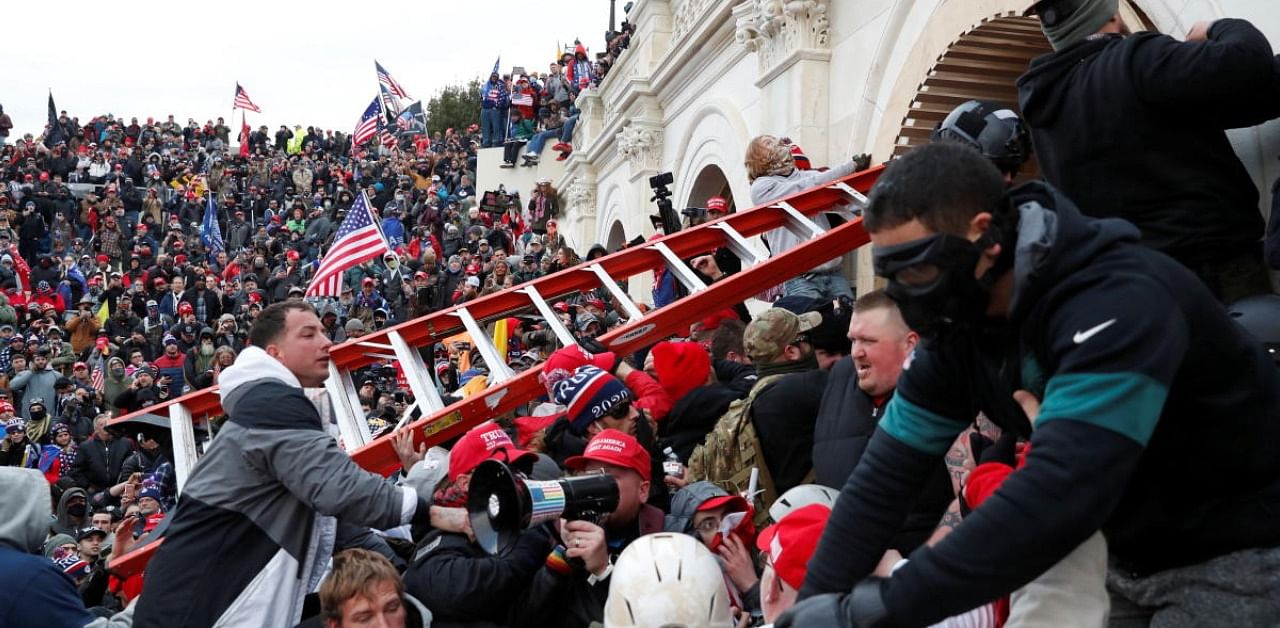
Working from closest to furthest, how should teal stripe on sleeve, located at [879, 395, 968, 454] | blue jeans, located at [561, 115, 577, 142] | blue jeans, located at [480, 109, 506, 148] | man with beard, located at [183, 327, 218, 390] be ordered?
teal stripe on sleeve, located at [879, 395, 968, 454] → man with beard, located at [183, 327, 218, 390] → blue jeans, located at [561, 115, 577, 142] → blue jeans, located at [480, 109, 506, 148]

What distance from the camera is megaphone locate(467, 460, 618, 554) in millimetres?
3512

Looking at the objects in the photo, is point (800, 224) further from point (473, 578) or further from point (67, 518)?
point (67, 518)

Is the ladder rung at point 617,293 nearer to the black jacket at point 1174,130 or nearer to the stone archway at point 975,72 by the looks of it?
the stone archway at point 975,72

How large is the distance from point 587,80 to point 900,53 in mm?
19384

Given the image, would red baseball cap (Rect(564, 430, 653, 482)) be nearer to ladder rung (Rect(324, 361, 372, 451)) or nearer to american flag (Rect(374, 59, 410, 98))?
ladder rung (Rect(324, 361, 372, 451))

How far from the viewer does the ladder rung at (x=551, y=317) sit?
6293 mm

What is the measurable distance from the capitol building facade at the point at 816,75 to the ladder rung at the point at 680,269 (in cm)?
227

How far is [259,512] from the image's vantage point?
3955 mm

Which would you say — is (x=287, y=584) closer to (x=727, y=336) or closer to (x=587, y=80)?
(x=727, y=336)

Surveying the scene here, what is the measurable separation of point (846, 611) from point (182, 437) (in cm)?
483

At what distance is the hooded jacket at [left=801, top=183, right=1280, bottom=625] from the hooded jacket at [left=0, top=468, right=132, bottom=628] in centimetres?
287

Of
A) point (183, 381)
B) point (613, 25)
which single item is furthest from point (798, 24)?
point (613, 25)

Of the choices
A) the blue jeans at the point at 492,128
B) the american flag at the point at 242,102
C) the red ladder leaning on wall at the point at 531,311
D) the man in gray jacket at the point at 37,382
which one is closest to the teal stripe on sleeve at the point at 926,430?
the red ladder leaning on wall at the point at 531,311

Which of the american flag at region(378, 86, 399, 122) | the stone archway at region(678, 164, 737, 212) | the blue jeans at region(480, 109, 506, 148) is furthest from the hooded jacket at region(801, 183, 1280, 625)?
the american flag at region(378, 86, 399, 122)
